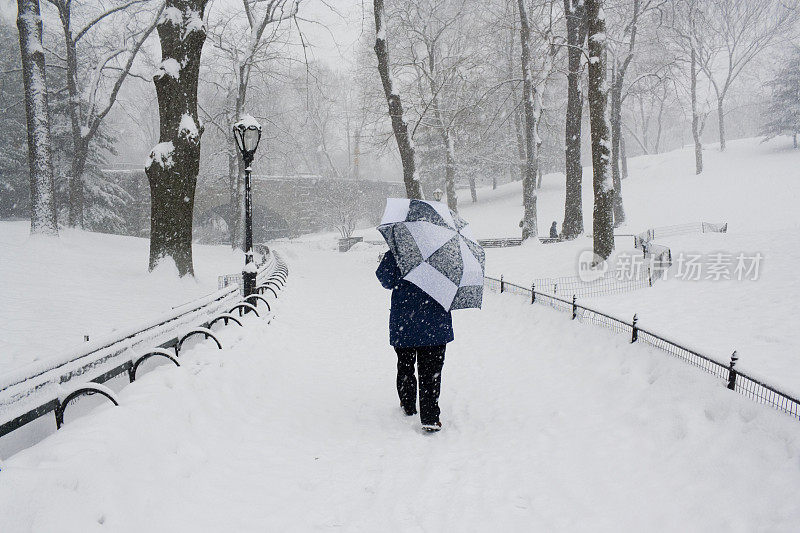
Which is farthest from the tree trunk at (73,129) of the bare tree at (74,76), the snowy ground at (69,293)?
the snowy ground at (69,293)

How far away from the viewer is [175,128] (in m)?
10.1

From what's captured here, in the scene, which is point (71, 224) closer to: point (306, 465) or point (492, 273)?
point (492, 273)

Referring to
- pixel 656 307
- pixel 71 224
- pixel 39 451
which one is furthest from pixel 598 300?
pixel 71 224

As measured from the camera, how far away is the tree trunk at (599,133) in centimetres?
1151

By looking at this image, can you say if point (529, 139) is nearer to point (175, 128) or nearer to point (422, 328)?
point (175, 128)

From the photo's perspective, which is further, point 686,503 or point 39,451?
point 686,503

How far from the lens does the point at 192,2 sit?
9.99 meters

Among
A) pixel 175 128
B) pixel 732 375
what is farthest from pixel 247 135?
pixel 732 375

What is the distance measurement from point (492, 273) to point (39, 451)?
1302cm

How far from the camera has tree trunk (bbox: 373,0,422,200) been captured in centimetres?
1501

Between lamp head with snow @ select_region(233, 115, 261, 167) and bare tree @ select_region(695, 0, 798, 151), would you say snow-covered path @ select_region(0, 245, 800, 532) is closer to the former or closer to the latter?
lamp head with snow @ select_region(233, 115, 261, 167)

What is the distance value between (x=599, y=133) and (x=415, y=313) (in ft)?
33.3

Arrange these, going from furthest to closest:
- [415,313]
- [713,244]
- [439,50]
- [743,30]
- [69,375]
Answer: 1. [743,30]
2. [439,50]
3. [713,244]
4. [415,313]
5. [69,375]

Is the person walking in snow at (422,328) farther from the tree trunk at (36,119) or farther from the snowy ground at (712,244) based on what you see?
the tree trunk at (36,119)
